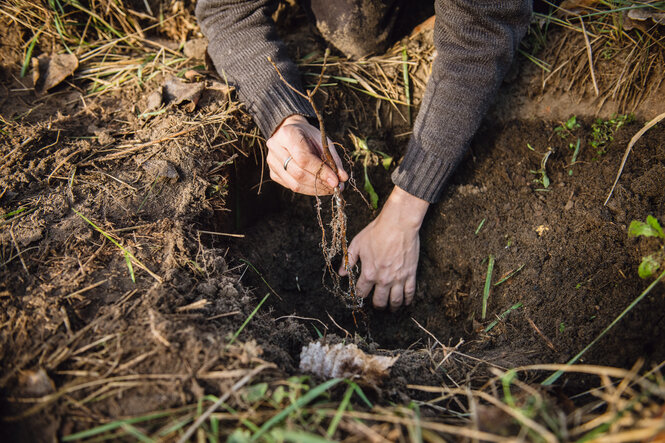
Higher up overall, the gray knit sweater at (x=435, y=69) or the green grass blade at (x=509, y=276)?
the gray knit sweater at (x=435, y=69)

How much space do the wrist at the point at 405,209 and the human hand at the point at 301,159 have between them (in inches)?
16.2

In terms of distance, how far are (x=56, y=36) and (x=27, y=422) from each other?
2.11 meters

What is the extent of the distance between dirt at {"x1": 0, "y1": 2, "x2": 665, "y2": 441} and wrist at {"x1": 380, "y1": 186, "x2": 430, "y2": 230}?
0.18 meters

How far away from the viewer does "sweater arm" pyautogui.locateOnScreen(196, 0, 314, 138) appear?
175 cm

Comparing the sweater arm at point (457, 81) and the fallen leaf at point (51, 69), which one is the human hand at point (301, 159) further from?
the fallen leaf at point (51, 69)

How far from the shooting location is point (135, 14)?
7.32ft

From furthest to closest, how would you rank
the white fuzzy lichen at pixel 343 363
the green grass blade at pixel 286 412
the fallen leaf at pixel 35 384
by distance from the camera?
the white fuzzy lichen at pixel 343 363, the fallen leaf at pixel 35 384, the green grass blade at pixel 286 412

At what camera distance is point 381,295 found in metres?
2.00

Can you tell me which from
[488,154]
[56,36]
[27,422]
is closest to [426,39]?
[488,154]

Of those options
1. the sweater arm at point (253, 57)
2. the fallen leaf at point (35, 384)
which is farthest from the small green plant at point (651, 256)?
the fallen leaf at point (35, 384)

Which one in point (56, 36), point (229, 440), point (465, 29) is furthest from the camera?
point (56, 36)

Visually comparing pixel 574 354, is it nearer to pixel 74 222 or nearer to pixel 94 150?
pixel 74 222

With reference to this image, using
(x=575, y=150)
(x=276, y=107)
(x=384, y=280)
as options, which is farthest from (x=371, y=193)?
(x=575, y=150)

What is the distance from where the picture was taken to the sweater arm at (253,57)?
→ 1751 mm
